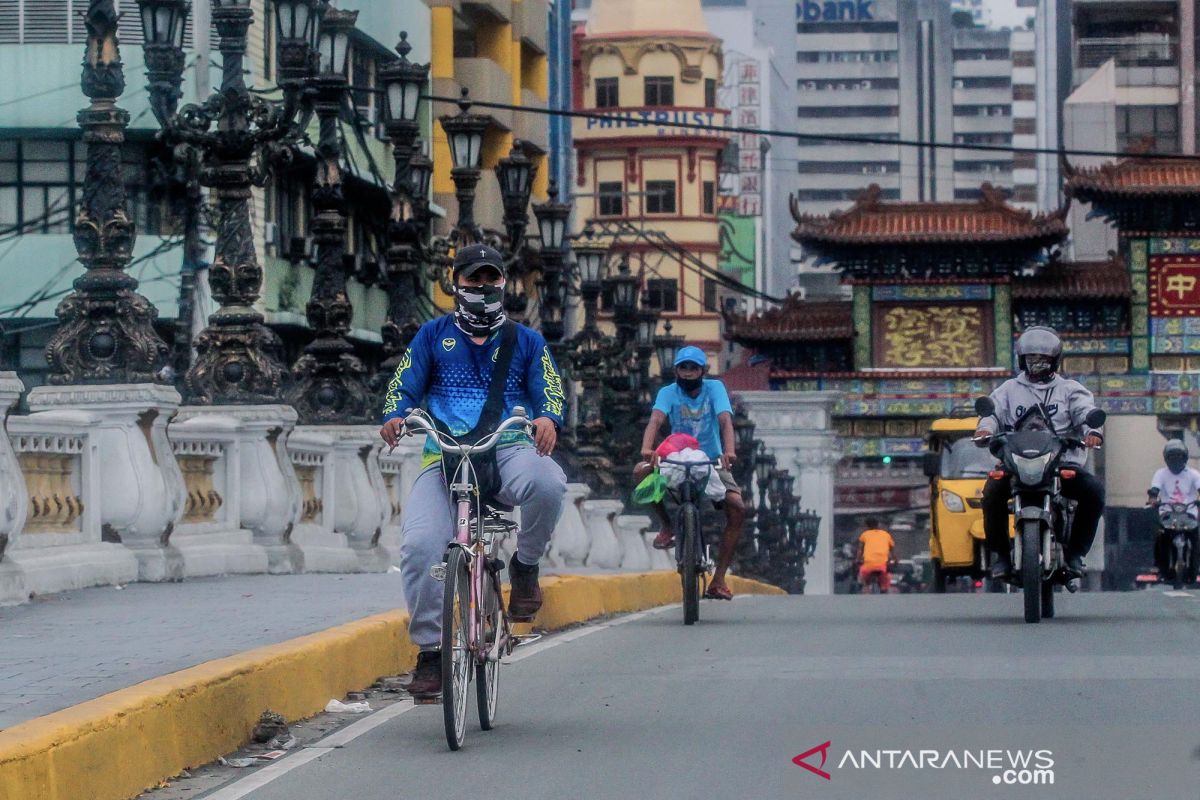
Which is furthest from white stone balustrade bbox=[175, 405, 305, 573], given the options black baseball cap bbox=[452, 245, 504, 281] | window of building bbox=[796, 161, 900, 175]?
window of building bbox=[796, 161, 900, 175]

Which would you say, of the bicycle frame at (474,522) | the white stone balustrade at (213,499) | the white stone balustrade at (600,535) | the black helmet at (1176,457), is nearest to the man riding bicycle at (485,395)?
the bicycle frame at (474,522)

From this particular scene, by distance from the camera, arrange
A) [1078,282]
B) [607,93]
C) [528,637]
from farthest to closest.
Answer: [607,93], [1078,282], [528,637]

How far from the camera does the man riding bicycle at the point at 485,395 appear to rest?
29.7ft

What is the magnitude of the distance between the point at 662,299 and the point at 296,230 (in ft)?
158

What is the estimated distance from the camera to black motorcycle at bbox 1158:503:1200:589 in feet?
87.0

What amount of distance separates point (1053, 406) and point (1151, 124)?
69.9m

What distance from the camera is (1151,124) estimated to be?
269ft

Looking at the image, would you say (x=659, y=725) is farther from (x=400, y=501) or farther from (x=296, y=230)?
(x=296, y=230)

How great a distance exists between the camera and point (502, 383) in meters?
9.20

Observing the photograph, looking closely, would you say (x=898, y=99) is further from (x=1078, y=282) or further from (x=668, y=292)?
(x=1078, y=282)

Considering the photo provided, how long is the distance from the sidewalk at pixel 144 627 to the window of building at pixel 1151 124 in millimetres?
67663

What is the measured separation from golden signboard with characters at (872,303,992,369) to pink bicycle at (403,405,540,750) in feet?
172

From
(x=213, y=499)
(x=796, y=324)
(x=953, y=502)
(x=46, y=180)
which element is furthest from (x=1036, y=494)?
(x=796, y=324)

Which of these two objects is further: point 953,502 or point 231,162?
point 953,502
